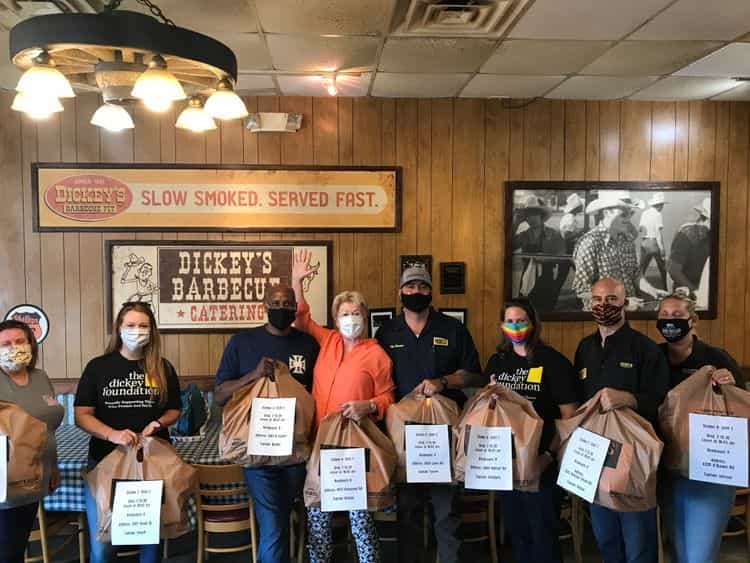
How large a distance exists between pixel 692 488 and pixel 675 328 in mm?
693

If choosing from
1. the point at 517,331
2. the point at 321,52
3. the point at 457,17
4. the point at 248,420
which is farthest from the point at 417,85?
the point at 248,420

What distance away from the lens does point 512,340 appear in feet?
8.30

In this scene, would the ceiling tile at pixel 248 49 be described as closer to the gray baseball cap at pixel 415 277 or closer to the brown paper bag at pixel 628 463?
the gray baseball cap at pixel 415 277

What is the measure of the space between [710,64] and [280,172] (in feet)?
9.35

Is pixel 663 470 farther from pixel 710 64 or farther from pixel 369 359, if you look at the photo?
pixel 710 64

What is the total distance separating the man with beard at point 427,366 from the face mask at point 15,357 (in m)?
1.56

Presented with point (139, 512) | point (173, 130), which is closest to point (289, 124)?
point (173, 130)

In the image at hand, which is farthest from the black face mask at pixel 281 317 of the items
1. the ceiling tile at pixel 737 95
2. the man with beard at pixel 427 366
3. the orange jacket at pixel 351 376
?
the ceiling tile at pixel 737 95

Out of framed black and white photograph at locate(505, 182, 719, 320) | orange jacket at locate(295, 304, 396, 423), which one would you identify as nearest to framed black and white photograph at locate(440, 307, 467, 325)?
framed black and white photograph at locate(505, 182, 719, 320)

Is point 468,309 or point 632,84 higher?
point 632,84

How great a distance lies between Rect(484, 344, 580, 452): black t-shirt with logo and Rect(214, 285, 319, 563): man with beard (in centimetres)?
98

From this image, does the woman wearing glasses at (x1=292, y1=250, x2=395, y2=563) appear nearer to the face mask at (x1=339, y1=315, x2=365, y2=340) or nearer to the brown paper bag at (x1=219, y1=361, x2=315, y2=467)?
the face mask at (x1=339, y1=315, x2=365, y2=340)

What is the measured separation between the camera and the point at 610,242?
4043mm

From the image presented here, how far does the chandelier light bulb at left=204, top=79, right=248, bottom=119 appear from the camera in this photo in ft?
7.29
